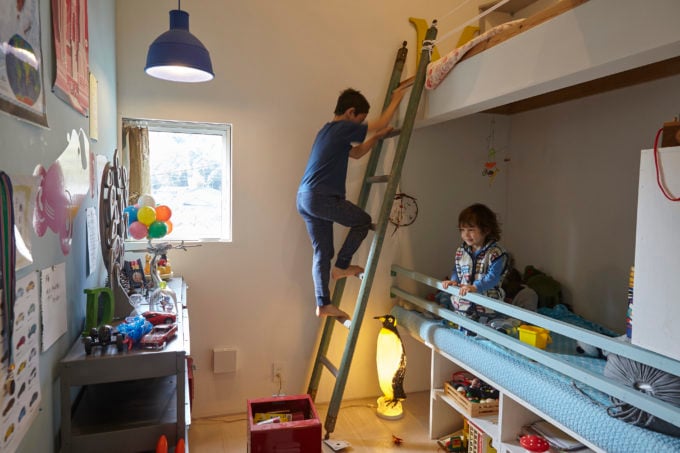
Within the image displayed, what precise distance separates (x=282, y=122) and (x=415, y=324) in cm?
147

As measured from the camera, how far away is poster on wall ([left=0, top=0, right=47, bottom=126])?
924 millimetres

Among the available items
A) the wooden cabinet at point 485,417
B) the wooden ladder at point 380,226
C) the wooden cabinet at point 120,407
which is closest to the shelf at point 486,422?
the wooden cabinet at point 485,417

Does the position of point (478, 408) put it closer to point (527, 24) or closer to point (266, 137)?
point (527, 24)

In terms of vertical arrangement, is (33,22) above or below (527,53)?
below

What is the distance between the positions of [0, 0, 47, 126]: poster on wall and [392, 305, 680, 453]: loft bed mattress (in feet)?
6.16

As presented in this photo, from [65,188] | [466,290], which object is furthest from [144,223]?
[466,290]

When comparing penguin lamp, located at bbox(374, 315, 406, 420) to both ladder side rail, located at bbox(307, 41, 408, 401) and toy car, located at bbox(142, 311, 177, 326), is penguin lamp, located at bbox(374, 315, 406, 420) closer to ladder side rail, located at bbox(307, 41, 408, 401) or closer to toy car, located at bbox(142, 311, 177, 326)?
ladder side rail, located at bbox(307, 41, 408, 401)

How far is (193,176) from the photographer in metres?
2.91

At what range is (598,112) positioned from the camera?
280cm

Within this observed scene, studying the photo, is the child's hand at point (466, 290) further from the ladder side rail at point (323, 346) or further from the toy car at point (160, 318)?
the toy car at point (160, 318)

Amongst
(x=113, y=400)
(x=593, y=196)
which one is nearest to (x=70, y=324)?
(x=113, y=400)

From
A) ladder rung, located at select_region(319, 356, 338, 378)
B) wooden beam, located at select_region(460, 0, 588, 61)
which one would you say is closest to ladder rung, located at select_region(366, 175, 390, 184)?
wooden beam, located at select_region(460, 0, 588, 61)

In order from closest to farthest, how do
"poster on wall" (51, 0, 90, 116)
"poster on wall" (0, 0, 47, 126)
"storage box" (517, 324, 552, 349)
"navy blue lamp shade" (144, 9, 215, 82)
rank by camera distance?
"poster on wall" (0, 0, 47, 126) → "poster on wall" (51, 0, 90, 116) → "navy blue lamp shade" (144, 9, 215, 82) → "storage box" (517, 324, 552, 349)

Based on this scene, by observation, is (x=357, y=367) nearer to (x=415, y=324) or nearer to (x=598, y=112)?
(x=415, y=324)
